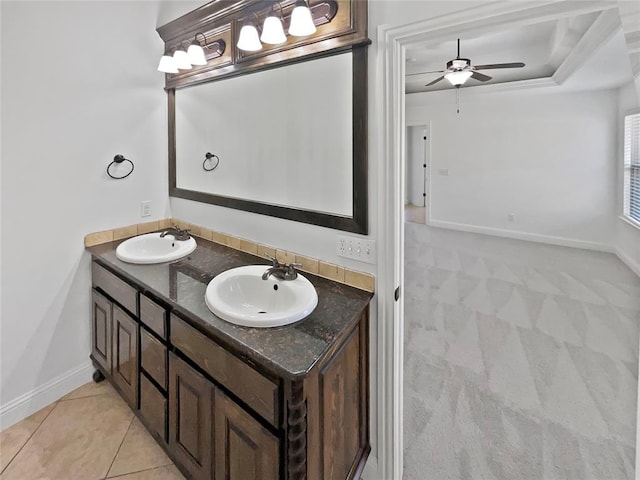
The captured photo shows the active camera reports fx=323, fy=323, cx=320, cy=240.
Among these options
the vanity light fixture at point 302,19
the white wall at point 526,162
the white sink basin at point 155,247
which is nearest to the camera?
the vanity light fixture at point 302,19

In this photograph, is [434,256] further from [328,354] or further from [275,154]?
[328,354]

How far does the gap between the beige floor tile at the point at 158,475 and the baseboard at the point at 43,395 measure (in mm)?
876

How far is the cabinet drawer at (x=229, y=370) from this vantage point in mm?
1027

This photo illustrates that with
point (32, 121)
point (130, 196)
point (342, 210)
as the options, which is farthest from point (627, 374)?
point (32, 121)

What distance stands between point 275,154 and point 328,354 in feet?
3.74

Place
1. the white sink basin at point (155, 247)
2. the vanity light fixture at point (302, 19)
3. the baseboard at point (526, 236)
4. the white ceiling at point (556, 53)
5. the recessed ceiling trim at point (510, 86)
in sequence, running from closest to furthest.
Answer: the vanity light fixture at point (302, 19)
the white sink basin at point (155, 247)
the white ceiling at point (556, 53)
the recessed ceiling trim at point (510, 86)
the baseboard at point (526, 236)

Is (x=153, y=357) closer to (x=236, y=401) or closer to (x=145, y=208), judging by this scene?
(x=236, y=401)

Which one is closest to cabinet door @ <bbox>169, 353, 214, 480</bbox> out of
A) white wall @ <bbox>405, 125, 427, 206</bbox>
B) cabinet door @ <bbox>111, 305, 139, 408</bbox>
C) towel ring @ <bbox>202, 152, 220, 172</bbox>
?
cabinet door @ <bbox>111, 305, 139, 408</bbox>

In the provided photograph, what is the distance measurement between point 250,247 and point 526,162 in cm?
554

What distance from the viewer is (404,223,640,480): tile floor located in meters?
1.59

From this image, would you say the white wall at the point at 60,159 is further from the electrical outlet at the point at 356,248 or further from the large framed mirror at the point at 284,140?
the electrical outlet at the point at 356,248

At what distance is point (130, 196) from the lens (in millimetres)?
2305

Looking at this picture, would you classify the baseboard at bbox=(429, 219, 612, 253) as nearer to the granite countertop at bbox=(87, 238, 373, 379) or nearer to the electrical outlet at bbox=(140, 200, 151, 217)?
the granite countertop at bbox=(87, 238, 373, 379)

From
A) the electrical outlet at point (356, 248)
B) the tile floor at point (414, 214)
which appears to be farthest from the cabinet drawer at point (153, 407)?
the tile floor at point (414, 214)
